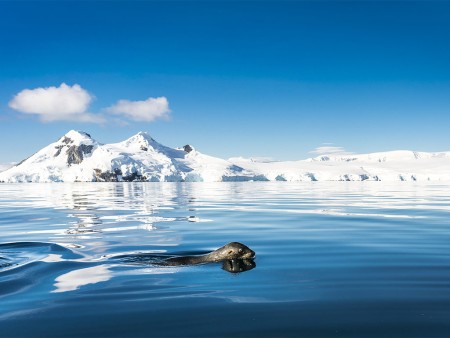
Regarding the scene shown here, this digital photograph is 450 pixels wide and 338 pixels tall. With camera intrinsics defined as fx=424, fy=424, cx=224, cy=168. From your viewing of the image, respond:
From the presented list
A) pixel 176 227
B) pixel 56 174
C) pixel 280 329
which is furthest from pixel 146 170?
pixel 280 329

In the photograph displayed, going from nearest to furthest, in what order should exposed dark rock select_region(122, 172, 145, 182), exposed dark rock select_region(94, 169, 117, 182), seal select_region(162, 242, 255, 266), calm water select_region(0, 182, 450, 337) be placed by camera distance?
calm water select_region(0, 182, 450, 337) < seal select_region(162, 242, 255, 266) < exposed dark rock select_region(122, 172, 145, 182) < exposed dark rock select_region(94, 169, 117, 182)

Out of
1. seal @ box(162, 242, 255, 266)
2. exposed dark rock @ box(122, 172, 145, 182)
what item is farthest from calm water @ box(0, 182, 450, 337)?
exposed dark rock @ box(122, 172, 145, 182)

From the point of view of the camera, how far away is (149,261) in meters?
10.7

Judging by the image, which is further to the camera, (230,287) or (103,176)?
(103,176)

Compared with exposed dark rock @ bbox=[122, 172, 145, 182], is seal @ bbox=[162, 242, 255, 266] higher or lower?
lower

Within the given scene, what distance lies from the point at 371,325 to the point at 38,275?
22.8ft

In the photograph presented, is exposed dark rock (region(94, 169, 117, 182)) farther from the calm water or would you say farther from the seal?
the seal

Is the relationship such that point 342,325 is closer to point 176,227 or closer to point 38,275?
point 38,275

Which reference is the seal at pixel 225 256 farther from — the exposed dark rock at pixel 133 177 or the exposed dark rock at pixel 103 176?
the exposed dark rock at pixel 103 176

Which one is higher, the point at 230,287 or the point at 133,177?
the point at 133,177

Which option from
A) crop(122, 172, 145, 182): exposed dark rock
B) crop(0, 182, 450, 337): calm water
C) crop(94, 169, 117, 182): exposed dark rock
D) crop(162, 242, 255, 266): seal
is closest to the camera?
crop(0, 182, 450, 337): calm water

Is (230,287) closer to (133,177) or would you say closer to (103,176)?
(133,177)

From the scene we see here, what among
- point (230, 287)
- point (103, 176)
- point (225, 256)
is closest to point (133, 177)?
point (103, 176)

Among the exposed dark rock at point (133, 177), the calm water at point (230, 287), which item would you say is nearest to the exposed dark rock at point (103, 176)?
the exposed dark rock at point (133, 177)
